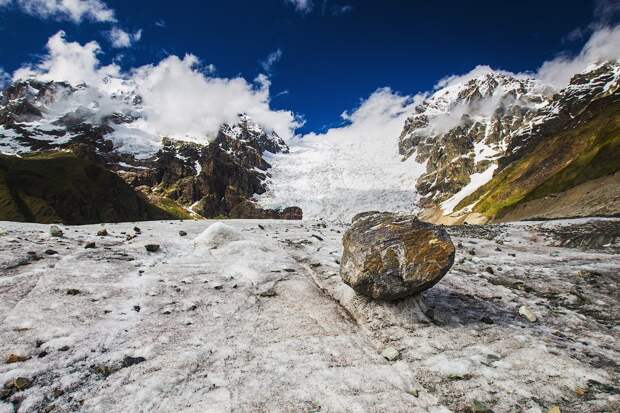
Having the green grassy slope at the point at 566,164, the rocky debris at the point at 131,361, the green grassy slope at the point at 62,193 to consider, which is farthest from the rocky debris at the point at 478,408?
the green grassy slope at the point at 62,193

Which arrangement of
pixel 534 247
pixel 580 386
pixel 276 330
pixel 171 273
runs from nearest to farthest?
pixel 580 386 < pixel 276 330 < pixel 171 273 < pixel 534 247

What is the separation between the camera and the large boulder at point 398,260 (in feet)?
28.2

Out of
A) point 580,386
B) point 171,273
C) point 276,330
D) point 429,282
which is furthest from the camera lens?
point 171,273

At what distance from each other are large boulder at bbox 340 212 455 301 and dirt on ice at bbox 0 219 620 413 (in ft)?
1.93

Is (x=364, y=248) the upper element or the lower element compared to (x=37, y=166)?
lower

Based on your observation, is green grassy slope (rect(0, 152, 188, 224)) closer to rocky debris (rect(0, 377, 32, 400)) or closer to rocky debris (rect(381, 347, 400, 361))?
rocky debris (rect(0, 377, 32, 400))

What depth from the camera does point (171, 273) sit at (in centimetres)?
1082

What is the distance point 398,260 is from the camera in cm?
870

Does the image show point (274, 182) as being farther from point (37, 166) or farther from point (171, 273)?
point (171, 273)

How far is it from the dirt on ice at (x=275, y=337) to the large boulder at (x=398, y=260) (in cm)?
59

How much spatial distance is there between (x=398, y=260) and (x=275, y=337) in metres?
3.32

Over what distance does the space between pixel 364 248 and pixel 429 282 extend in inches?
67.0

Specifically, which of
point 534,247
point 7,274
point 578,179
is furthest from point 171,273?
point 578,179

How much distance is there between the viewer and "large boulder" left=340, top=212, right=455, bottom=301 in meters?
8.59
